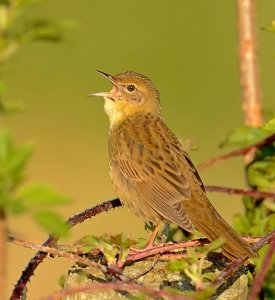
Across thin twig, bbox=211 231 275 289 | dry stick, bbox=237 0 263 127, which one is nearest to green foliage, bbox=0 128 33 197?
thin twig, bbox=211 231 275 289

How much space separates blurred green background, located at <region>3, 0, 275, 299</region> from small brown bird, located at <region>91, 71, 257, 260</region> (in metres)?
3.95

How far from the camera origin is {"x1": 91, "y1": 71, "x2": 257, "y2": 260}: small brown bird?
160 inches

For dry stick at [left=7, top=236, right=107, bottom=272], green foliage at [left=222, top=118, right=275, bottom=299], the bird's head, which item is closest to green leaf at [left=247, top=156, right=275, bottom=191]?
green foliage at [left=222, top=118, right=275, bottom=299]

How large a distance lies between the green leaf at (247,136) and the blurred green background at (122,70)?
5498mm

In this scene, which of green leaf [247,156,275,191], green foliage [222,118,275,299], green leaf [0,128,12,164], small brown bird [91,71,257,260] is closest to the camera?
green leaf [0,128,12,164]

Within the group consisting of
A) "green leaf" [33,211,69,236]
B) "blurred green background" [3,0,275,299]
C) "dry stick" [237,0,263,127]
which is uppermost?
"blurred green background" [3,0,275,299]

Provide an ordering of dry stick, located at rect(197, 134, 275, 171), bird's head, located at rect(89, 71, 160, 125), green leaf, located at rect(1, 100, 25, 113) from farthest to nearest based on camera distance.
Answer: bird's head, located at rect(89, 71, 160, 125) → dry stick, located at rect(197, 134, 275, 171) → green leaf, located at rect(1, 100, 25, 113)

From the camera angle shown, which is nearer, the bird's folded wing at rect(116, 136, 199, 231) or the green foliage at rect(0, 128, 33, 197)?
the green foliage at rect(0, 128, 33, 197)

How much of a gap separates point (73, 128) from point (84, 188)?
2325 mm

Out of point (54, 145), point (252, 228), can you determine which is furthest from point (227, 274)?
point (54, 145)

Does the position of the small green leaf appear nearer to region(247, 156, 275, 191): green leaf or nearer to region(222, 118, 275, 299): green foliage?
region(222, 118, 275, 299): green foliage

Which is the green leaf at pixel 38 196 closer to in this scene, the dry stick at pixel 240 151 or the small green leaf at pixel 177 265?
the small green leaf at pixel 177 265

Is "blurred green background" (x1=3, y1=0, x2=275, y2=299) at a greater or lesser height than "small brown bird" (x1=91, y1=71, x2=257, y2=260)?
greater

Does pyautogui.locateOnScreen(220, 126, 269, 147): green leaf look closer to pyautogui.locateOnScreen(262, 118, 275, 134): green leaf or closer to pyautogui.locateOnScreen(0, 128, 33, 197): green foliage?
pyautogui.locateOnScreen(262, 118, 275, 134): green leaf
